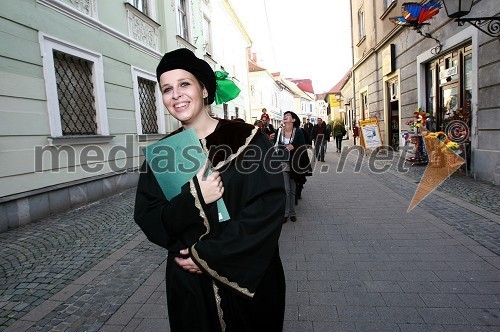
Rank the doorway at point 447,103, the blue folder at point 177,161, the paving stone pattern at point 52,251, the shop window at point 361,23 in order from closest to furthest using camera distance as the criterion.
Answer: the blue folder at point 177,161
the paving stone pattern at point 52,251
the doorway at point 447,103
the shop window at point 361,23

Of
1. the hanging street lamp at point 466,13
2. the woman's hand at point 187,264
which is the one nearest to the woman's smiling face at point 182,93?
the woman's hand at point 187,264

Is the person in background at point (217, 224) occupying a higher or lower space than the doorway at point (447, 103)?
lower

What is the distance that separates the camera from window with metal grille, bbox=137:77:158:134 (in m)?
10.2

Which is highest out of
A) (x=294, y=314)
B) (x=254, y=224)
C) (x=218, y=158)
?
(x=218, y=158)

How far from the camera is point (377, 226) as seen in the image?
496 cm

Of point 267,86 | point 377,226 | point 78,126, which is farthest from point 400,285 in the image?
point 267,86

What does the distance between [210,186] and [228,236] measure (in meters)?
0.23

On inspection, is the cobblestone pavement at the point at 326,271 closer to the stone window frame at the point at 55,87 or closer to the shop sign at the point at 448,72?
the stone window frame at the point at 55,87

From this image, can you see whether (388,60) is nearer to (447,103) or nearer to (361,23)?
(447,103)

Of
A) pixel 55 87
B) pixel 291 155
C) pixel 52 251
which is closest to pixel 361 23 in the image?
pixel 291 155

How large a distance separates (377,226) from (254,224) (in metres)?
4.08

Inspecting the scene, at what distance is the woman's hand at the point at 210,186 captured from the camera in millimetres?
1429

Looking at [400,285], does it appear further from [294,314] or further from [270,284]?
[270,284]

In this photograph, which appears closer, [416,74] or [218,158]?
[218,158]
